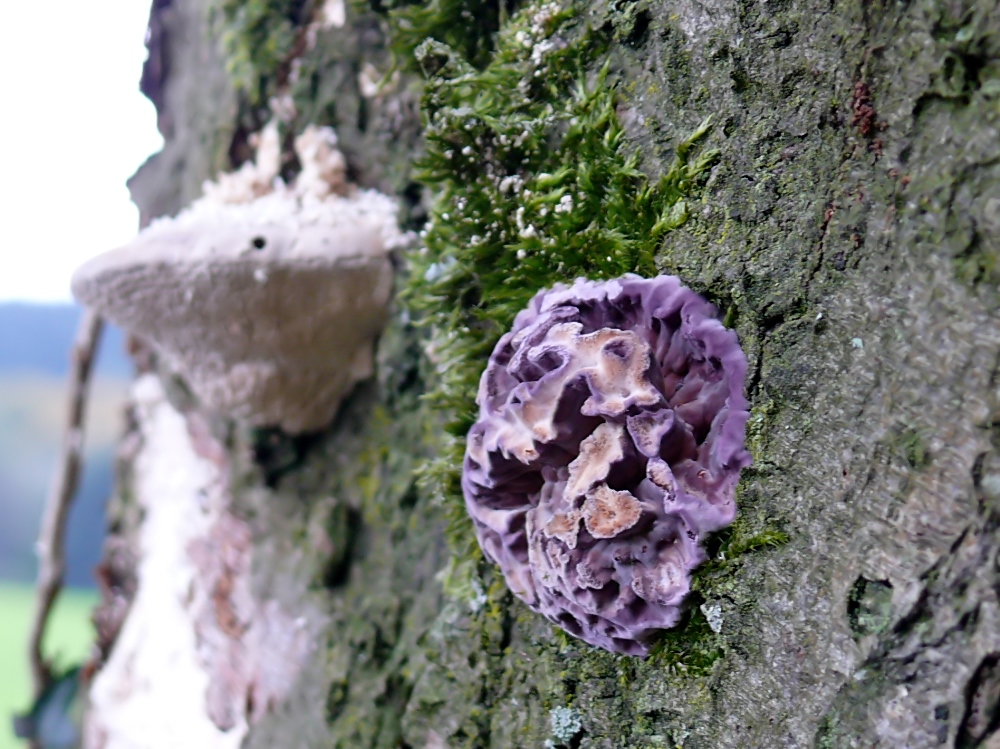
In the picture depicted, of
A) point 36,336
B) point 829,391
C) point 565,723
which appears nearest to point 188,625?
point 565,723

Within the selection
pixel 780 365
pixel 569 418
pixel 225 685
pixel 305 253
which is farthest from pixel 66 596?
pixel 780 365

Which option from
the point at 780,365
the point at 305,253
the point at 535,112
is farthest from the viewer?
the point at 305,253

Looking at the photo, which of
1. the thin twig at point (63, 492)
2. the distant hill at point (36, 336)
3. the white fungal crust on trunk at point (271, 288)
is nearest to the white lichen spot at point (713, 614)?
the white fungal crust on trunk at point (271, 288)

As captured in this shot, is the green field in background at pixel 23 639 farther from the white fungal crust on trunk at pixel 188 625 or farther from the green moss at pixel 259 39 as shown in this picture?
the green moss at pixel 259 39

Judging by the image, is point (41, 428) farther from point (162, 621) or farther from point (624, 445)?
point (624, 445)

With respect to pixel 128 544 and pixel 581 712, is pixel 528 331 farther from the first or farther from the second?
pixel 128 544
